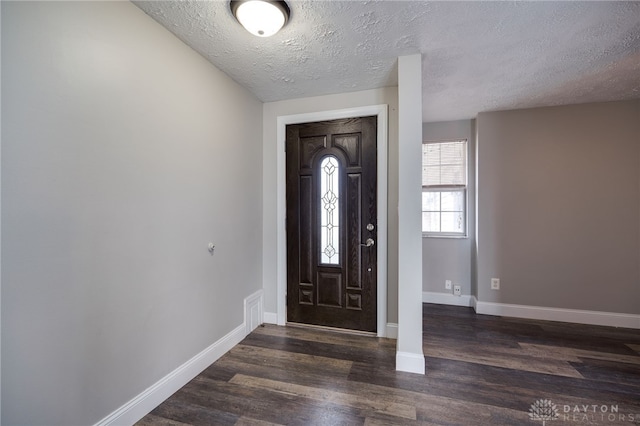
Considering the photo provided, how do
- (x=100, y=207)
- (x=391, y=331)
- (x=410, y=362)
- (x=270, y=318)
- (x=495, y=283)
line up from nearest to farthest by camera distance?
(x=100, y=207)
(x=410, y=362)
(x=391, y=331)
(x=270, y=318)
(x=495, y=283)

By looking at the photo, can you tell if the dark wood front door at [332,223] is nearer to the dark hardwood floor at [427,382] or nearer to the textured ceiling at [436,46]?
the dark hardwood floor at [427,382]

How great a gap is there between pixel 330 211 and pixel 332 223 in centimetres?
13

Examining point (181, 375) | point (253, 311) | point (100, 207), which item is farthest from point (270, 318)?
point (100, 207)

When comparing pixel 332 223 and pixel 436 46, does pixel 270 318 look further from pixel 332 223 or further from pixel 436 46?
pixel 436 46

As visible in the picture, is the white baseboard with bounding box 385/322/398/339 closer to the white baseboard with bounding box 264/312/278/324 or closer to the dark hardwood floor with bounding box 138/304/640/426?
the dark hardwood floor with bounding box 138/304/640/426

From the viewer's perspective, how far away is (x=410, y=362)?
2.03 meters

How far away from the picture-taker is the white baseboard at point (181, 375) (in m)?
1.50

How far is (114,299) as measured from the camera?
1.44m

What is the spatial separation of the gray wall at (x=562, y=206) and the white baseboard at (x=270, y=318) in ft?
8.23

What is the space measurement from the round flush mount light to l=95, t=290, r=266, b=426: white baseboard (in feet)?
7.46

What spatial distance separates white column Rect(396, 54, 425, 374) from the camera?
201 cm

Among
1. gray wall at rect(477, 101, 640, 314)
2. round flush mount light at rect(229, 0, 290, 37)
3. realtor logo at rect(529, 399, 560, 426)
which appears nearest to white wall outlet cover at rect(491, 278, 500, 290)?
gray wall at rect(477, 101, 640, 314)

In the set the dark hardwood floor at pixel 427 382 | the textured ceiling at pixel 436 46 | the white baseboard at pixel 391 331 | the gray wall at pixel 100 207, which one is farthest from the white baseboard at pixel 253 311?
the textured ceiling at pixel 436 46

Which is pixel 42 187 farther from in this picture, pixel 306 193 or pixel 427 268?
pixel 427 268
